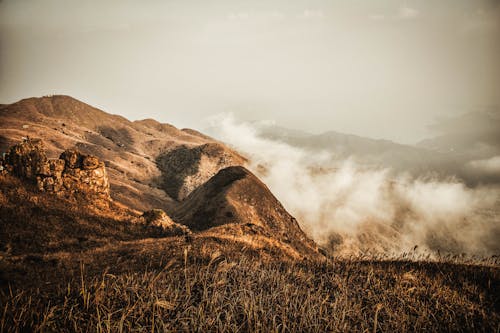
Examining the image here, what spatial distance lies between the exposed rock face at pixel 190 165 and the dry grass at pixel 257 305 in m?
76.5

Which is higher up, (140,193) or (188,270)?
(188,270)

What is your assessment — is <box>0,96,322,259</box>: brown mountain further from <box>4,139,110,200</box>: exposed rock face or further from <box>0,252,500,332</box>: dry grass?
<box>0,252,500,332</box>: dry grass

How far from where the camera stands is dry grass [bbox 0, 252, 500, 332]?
14.8 ft

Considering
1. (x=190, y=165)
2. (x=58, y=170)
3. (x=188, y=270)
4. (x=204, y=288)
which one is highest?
(x=190, y=165)

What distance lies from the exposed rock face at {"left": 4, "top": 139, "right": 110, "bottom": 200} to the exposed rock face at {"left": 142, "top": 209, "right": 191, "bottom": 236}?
6.74 m

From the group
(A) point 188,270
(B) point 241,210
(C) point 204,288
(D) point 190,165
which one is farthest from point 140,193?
(C) point 204,288

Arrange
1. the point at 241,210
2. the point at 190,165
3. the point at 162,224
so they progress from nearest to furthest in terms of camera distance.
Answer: the point at 162,224
the point at 241,210
the point at 190,165

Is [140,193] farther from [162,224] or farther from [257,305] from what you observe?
[257,305]

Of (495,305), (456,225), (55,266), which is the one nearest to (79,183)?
(55,266)

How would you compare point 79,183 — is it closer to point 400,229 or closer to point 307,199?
point 307,199

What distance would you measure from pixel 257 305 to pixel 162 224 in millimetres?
23164

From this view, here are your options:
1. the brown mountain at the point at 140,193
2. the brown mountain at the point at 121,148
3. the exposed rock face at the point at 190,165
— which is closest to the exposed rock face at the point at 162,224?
the brown mountain at the point at 140,193

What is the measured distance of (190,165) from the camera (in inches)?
3851

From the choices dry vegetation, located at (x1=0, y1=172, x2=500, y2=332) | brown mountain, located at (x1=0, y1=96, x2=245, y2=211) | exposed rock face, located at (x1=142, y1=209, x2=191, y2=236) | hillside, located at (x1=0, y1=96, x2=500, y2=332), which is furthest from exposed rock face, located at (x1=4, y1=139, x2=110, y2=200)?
brown mountain, located at (x1=0, y1=96, x2=245, y2=211)
